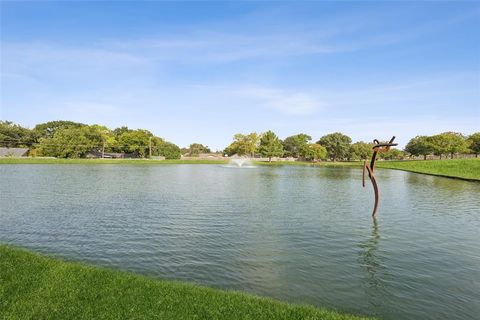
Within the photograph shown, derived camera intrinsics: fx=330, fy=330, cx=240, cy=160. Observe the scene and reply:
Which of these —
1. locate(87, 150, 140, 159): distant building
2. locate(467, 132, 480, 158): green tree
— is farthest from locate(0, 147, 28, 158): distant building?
locate(467, 132, 480, 158): green tree

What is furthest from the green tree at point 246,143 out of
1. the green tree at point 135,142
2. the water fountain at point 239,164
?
the green tree at point 135,142

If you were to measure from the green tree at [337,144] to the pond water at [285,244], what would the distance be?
151 meters

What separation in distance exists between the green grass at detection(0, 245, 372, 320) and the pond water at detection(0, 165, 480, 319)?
1.91 metres

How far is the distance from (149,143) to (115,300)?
144 metres

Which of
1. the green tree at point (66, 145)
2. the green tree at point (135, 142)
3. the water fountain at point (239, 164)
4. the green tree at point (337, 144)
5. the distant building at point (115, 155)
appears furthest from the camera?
the green tree at point (337, 144)

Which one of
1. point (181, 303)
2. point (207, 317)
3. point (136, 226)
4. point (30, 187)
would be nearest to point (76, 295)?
point (181, 303)

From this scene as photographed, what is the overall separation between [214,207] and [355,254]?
14.4 m

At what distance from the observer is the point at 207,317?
29.8ft

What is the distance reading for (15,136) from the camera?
157250 millimetres

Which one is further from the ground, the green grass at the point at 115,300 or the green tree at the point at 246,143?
the green tree at the point at 246,143

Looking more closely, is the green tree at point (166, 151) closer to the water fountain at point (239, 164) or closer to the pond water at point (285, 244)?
the water fountain at point (239, 164)

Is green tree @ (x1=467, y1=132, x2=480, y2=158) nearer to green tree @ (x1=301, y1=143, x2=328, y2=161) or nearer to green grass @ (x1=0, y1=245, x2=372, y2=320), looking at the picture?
green tree @ (x1=301, y1=143, x2=328, y2=161)

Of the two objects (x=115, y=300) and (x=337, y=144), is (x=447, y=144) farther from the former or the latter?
(x=115, y=300)

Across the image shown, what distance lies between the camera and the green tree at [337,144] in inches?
7092
